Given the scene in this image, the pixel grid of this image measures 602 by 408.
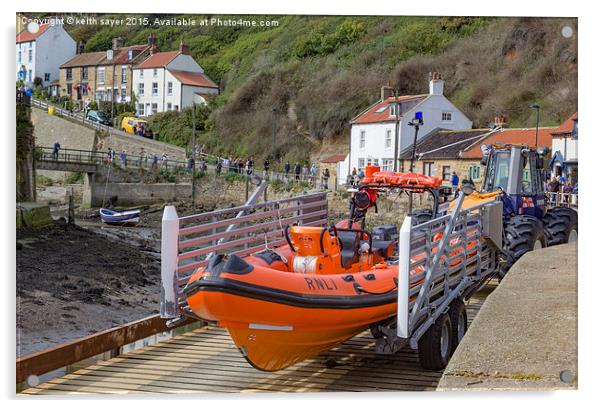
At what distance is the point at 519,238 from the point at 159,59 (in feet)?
14.3

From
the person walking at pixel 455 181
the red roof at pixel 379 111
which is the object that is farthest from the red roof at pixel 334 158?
the person walking at pixel 455 181

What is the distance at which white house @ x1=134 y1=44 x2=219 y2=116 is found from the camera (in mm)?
9102

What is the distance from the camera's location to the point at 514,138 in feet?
36.6

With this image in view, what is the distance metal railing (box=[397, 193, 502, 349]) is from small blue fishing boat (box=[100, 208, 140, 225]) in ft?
40.7

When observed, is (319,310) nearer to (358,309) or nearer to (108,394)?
(358,309)

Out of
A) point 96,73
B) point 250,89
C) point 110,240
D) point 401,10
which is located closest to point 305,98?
point 250,89

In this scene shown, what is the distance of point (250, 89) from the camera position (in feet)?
35.9

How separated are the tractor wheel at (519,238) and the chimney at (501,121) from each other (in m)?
1.48

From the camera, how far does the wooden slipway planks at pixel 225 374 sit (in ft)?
22.9

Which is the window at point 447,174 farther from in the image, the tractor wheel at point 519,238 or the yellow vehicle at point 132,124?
the yellow vehicle at point 132,124

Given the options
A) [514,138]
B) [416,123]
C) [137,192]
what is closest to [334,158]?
[416,123]

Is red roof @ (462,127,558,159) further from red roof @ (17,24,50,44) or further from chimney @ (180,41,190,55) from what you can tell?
red roof @ (17,24,50,44)

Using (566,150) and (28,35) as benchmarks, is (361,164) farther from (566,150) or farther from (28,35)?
(28,35)

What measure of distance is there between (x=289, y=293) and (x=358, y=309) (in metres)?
0.70
